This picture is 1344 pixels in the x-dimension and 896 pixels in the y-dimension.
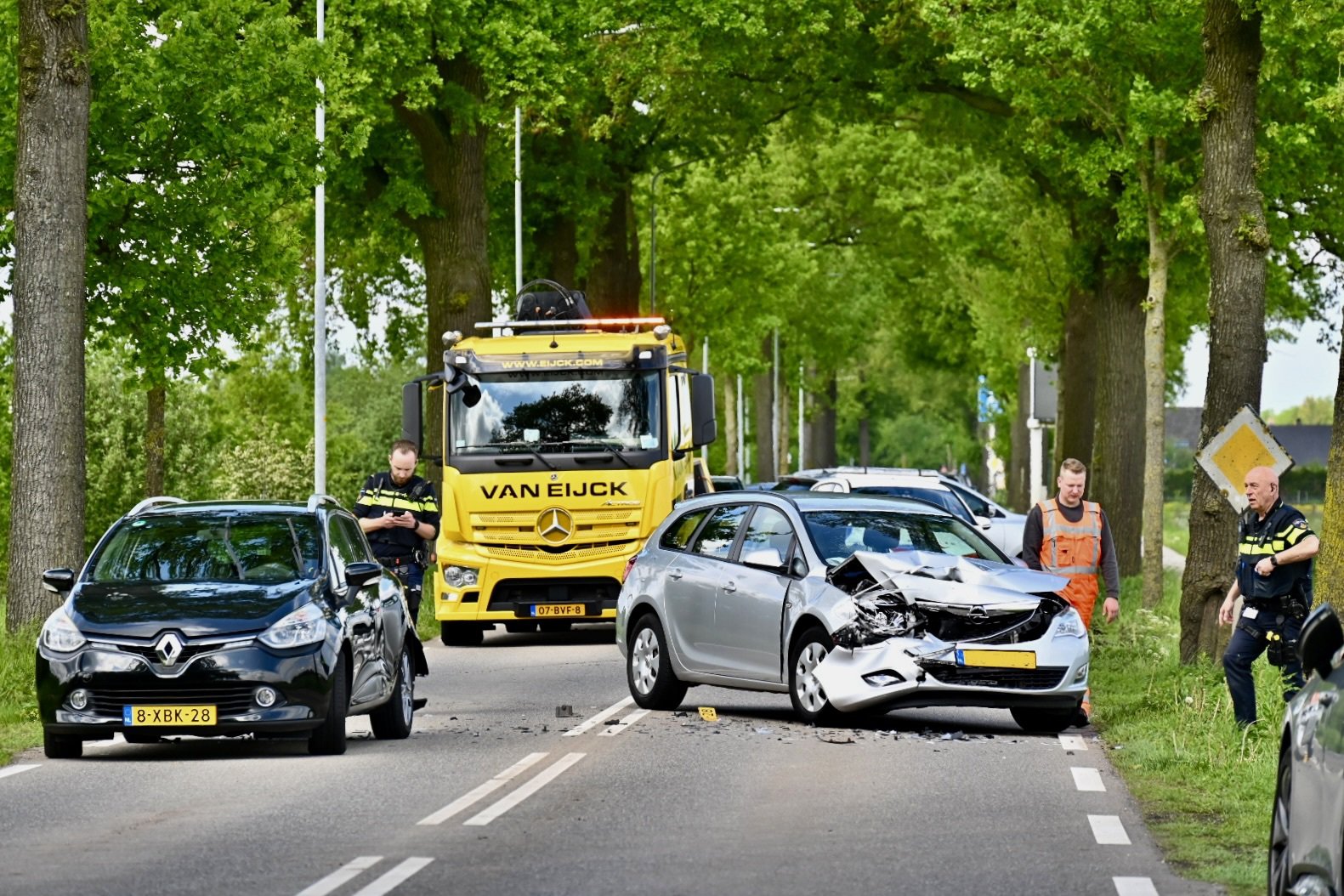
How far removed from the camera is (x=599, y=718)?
55.6ft

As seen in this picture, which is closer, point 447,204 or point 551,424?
point 551,424

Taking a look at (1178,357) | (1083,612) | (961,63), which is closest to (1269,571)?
(1083,612)

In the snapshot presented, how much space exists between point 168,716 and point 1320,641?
852cm

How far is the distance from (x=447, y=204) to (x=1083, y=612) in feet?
61.6

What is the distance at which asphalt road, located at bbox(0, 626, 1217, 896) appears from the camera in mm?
9555

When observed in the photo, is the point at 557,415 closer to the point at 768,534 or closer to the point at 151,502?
the point at 768,534

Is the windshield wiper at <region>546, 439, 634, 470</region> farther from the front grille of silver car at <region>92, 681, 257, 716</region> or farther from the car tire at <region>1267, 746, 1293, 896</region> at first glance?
the car tire at <region>1267, 746, 1293, 896</region>

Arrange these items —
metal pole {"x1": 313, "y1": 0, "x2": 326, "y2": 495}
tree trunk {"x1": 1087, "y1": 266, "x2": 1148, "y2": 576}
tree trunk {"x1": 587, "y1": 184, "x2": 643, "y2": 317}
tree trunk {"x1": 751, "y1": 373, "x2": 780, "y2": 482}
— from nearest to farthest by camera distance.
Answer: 1. metal pole {"x1": 313, "y1": 0, "x2": 326, "y2": 495}
2. tree trunk {"x1": 1087, "y1": 266, "x2": 1148, "y2": 576}
3. tree trunk {"x1": 587, "y1": 184, "x2": 643, "y2": 317}
4. tree trunk {"x1": 751, "y1": 373, "x2": 780, "y2": 482}

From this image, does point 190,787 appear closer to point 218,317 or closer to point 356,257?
point 218,317


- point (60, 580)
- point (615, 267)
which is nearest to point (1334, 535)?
point (60, 580)

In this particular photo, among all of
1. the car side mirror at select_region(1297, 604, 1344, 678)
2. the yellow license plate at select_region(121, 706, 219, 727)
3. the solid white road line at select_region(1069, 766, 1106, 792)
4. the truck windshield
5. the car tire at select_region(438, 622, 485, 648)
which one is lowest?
the car tire at select_region(438, 622, 485, 648)

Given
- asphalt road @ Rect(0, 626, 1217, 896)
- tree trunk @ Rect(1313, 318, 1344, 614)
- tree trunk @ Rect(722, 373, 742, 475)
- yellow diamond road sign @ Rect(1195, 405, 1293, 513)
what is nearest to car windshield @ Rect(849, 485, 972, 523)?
yellow diamond road sign @ Rect(1195, 405, 1293, 513)

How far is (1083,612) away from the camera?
17.8 m

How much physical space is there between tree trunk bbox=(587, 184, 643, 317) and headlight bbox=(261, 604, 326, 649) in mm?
29881
